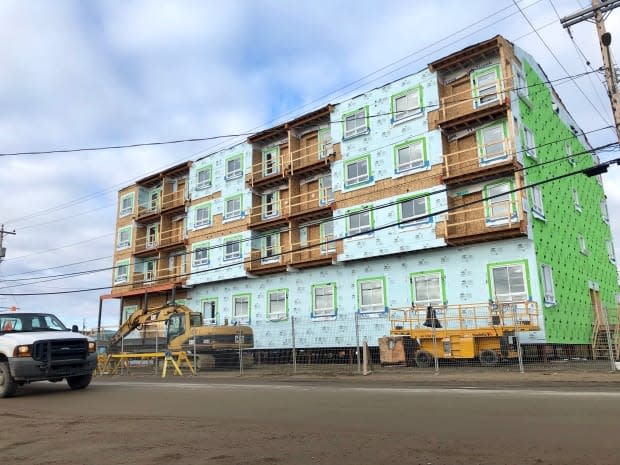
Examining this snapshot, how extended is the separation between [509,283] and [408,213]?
6.07 metres

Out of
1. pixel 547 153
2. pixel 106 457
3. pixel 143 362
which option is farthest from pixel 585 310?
pixel 106 457

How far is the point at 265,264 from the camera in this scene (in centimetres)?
3312

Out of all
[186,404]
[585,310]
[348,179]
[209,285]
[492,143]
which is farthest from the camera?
[209,285]

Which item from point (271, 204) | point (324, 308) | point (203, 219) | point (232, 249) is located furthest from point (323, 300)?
point (203, 219)

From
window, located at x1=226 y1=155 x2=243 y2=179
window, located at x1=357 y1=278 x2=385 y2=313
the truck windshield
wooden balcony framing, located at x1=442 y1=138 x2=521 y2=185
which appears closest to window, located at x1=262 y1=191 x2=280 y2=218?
window, located at x1=226 y1=155 x2=243 y2=179

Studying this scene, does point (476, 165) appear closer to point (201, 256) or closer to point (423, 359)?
point (423, 359)

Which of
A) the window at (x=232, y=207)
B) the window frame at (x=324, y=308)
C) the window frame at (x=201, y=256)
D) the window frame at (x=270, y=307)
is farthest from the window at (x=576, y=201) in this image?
the window frame at (x=201, y=256)

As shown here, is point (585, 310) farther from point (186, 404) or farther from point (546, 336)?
point (186, 404)

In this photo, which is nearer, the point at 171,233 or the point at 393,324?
the point at 393,324

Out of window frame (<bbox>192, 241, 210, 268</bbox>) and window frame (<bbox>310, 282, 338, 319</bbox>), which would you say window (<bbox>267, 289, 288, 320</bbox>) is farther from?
window frame (<bbox>192, 241, 210, 268</bbox>)

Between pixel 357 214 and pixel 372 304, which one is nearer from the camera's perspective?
pixel 372 304

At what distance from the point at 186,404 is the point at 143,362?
15.3 m

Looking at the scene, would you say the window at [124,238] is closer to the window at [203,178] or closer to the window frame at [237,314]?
the window at [203,178]

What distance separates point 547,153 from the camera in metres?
28.2
